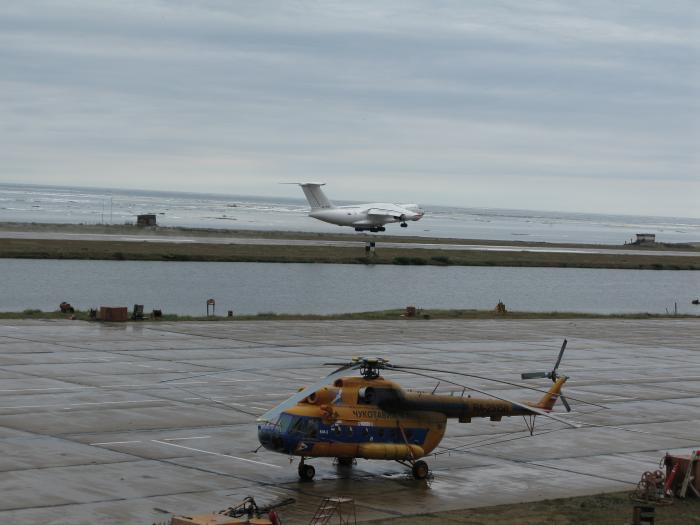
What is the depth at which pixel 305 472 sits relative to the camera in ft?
93.5

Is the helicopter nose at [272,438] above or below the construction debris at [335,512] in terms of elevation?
above

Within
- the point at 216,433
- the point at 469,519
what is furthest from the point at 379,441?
the point at 216,433

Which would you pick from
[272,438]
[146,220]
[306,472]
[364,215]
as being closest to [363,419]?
[306,472]

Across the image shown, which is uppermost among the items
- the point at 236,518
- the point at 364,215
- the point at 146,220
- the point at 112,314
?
the point at 364,215

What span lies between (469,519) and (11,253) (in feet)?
338

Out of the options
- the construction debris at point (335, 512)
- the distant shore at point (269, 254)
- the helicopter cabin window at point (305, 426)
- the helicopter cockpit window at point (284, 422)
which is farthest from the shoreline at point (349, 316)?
the distant shore at point (269, 254)

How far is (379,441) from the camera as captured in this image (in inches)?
1147

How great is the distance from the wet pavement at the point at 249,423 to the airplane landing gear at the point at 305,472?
266 mm

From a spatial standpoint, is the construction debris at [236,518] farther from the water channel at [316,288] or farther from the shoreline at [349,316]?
the water channel at [316,288]

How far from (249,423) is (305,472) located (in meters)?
7.67

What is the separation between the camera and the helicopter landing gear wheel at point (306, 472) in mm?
28484

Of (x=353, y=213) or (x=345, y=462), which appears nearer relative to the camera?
(x=345, y=462)

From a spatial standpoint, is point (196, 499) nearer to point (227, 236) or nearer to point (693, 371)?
point (693, 371)

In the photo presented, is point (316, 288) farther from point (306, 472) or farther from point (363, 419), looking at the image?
point (306, 472)
